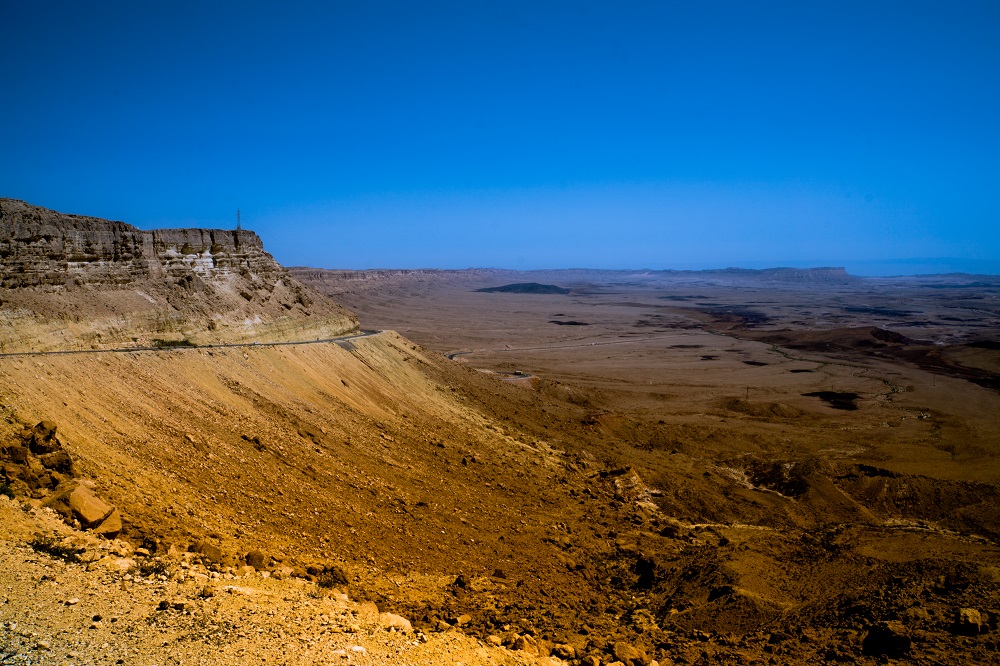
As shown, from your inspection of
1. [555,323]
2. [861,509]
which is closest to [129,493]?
[861,509]

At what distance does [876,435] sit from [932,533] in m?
13.7

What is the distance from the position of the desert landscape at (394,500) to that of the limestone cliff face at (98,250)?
3.7 inches

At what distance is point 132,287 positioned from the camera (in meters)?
21.2

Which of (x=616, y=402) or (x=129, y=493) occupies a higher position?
(x=129, y=493)

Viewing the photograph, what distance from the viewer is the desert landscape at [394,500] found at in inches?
314

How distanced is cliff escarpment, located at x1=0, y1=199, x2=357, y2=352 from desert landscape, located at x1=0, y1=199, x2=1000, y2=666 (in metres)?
0.10

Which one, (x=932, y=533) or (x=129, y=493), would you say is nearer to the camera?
(x=129, y=493)

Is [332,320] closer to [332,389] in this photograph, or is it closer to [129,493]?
[332,389]

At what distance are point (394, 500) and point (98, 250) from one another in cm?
1384

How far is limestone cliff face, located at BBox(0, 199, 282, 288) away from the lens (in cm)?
1758

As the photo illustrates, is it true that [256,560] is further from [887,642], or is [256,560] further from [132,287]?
[132,287]

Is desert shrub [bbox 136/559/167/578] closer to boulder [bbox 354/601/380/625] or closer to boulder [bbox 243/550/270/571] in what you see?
boulder [bbox 243/550/270/571]

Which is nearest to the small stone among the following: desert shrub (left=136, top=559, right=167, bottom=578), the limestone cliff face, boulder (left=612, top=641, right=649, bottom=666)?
boulder (left=612, top=641, right=649, bottom=666)

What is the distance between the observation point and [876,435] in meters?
29.3
